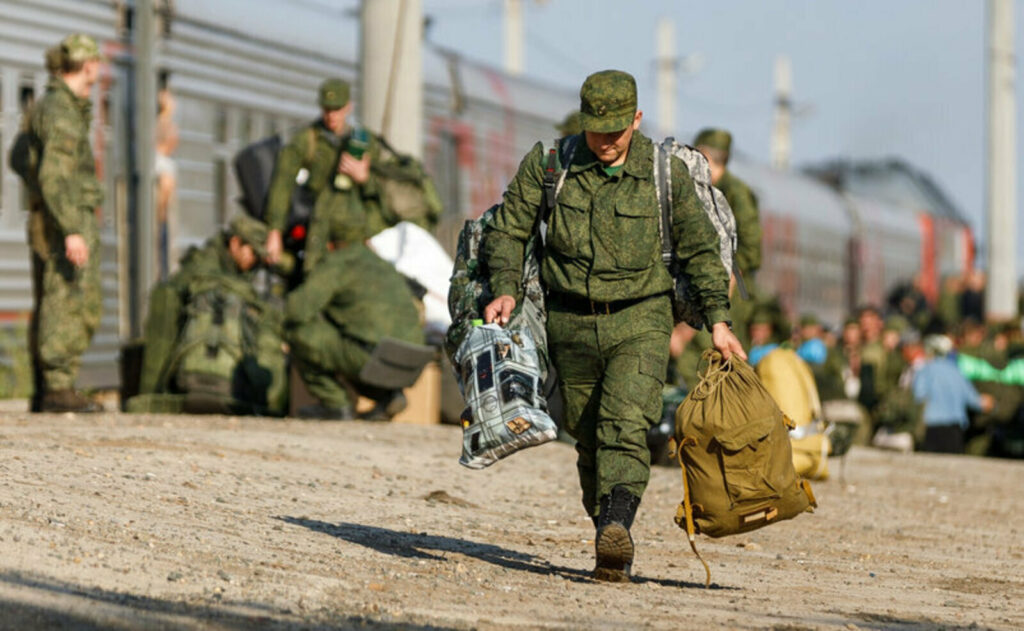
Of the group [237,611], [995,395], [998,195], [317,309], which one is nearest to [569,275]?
[237,611]

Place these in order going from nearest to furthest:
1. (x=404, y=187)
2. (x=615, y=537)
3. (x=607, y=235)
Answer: (x=615, y=537) < (x=607, y=235) < (x=404, y=187)

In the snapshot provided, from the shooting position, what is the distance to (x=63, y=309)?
10.8m

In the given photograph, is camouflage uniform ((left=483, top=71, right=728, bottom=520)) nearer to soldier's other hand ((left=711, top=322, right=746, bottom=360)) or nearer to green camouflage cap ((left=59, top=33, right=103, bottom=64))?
soldier's other hand ((left=711, top=322, right=746, bottom=360))

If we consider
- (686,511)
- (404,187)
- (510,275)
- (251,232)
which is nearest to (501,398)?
(510,275)

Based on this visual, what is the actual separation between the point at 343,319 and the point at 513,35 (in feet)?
88.0

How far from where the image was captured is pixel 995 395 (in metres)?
17.9

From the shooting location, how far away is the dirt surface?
18.5 ft

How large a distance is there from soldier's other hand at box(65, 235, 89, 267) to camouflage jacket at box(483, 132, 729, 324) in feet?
13.8

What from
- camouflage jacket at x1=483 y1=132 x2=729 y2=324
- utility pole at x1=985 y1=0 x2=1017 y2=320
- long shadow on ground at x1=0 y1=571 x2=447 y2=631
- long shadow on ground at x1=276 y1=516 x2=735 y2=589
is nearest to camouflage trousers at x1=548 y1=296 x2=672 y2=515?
camouflage jacket at x1=483 y1=132 x2=729 y2=324

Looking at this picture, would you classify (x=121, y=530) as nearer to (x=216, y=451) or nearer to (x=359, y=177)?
(x=216, y=451)

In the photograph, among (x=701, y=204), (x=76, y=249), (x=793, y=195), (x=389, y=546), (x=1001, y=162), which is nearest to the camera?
(x=701, y=204)

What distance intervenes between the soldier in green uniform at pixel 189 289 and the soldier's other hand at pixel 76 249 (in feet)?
4.98

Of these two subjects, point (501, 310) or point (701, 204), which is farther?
point (701, 204)

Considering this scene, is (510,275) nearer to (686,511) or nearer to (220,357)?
(686,511)
